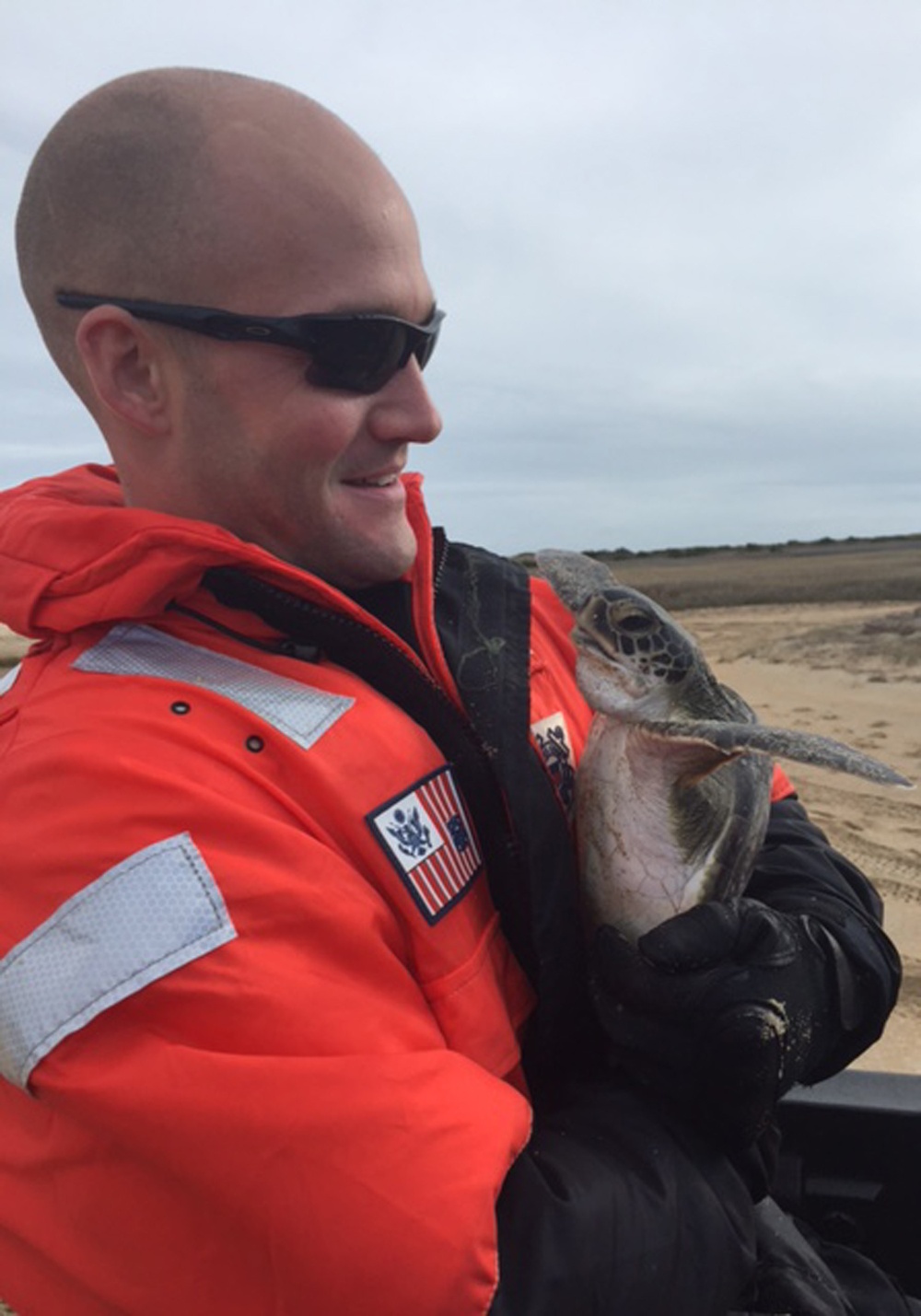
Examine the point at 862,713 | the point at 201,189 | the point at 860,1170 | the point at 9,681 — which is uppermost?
the point at 201,189

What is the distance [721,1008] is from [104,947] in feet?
3.27

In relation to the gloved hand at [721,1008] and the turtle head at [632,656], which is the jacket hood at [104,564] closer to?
the turtle head at [632,656]

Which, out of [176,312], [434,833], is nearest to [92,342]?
[176,312]

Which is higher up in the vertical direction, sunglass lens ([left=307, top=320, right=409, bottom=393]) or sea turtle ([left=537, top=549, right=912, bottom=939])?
sunglass lens ([left=307, top=320, right=409, bottom=393])

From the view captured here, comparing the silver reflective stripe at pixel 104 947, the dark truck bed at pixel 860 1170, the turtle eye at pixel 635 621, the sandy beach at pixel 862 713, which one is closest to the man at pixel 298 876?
the silver reflective stripe at pixel 104 947

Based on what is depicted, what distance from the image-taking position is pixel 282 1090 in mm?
1087

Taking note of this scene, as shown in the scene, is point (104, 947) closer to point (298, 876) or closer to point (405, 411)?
point (298, 876)

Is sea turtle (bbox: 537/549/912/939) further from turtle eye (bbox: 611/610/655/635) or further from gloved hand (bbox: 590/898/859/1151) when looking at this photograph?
gloved hand (bbox: 590/898/859/1151)

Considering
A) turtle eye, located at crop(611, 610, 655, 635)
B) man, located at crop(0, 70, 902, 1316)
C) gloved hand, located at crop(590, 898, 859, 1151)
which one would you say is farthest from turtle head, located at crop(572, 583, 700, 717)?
gloved hand, located at crop(590, 898, 859, 1151)

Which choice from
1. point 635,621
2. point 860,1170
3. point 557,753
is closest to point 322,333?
point 635,621

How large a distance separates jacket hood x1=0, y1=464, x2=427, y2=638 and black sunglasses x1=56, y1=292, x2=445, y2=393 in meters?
0.31

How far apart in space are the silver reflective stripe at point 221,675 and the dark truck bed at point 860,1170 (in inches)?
63.2

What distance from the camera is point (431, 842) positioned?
1.50m

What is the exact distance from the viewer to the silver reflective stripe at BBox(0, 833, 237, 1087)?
43.4 inches
